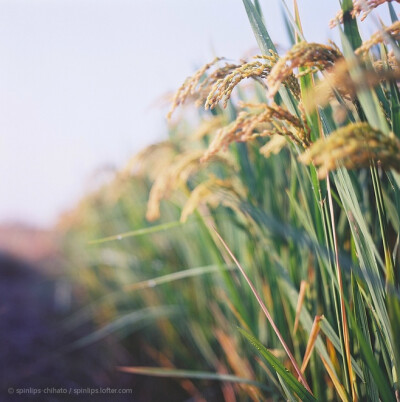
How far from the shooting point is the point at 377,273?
3.06 ft

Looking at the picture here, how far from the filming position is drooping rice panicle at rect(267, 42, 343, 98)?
72cm

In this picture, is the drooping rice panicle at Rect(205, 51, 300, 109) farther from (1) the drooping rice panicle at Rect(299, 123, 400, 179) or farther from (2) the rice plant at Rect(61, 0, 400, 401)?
(1) the drooping rice panicle at Rect(299, 123, 400, 179)

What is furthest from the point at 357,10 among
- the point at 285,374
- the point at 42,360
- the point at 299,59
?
the point at 42,360

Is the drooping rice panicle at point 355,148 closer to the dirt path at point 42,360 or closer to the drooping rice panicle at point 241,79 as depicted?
the drooping rice panicle at point 241,79

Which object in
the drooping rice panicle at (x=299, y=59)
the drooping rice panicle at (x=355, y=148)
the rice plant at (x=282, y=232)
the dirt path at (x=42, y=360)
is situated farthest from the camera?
the dirt path at (x=42, y=360)

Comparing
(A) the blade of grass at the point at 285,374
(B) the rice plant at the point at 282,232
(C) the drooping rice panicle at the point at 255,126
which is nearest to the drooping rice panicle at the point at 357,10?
(B) the rice plant at the point at 282,232

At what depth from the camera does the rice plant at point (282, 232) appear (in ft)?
2.70

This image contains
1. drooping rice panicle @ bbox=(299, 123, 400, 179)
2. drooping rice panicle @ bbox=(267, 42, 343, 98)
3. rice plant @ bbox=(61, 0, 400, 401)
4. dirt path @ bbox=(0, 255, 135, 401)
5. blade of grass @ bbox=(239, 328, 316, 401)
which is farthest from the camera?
dirt path @ bbox=(0, 255, 135, 401)

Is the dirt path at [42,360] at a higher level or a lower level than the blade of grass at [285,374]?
lower

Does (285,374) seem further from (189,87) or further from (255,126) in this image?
(189,87)

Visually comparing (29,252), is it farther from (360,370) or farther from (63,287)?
(360,370)

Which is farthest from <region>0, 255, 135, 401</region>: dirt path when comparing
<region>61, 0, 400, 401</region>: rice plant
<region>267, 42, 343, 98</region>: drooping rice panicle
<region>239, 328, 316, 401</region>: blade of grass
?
<region>267, 42, 343, 98</region>: drooping rice panicle

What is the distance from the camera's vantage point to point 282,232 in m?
1.25

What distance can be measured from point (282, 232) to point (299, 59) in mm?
630
